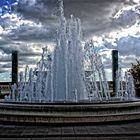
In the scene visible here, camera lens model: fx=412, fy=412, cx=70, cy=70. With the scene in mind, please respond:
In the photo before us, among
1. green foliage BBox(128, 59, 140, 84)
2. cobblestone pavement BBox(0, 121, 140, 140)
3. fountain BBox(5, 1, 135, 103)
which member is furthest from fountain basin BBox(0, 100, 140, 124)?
green foliage BBox(128, 59, 140, 84)

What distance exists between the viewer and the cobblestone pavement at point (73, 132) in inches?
454

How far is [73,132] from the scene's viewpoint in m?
12.4

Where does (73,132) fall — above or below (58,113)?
below

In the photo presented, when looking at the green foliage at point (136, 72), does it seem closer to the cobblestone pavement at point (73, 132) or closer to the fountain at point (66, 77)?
the fountain at point (66, 77)

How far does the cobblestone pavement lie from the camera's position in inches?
454

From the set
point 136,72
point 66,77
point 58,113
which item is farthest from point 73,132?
point 136,72

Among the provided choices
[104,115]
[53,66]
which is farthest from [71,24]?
[104,115]

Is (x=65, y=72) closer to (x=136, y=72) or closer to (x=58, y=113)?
(x=58, y=113)

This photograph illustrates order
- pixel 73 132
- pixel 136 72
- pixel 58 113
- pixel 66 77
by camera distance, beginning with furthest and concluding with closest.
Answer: pixel 136 72 → pixel 66 77 → pixel 58 113 → pixel 73 132

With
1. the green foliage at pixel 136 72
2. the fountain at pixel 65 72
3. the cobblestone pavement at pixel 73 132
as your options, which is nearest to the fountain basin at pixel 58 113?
the cobblestone pavement at pixel 73 132

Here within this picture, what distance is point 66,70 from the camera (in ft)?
68.1

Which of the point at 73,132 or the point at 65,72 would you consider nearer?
the point at 73,132

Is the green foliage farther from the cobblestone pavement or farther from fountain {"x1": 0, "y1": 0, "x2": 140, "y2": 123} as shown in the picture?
the cobblestone pavement

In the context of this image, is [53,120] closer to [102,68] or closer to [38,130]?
[38,130]
